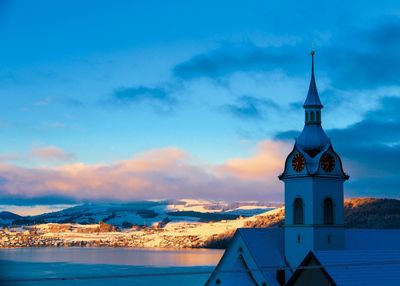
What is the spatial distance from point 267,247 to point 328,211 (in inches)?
97.9

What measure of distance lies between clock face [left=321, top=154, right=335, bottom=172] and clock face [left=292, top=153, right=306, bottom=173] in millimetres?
659

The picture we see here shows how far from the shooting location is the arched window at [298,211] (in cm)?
2538

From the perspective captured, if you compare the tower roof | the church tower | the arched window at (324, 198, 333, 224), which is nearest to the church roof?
the church tower

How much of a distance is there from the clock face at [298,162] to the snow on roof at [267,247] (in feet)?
8.14

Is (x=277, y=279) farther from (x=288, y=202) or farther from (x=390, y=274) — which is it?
(x=390, y=274)

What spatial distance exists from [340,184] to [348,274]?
23.3 feet

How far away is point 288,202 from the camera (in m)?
25.8

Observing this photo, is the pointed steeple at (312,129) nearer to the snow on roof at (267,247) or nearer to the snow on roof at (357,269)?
the snow on roof at (267,247)

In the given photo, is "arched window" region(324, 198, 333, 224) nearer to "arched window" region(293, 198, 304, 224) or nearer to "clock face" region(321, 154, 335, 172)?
"arched window" region(293, 198, 304, 224)

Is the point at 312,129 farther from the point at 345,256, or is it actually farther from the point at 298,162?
the point at 345,256

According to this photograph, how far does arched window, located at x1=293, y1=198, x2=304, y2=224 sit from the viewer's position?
25.4m

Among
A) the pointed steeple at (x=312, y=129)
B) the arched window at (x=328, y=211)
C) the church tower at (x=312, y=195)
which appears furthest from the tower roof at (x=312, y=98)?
the arched window at (x=328, y=211)

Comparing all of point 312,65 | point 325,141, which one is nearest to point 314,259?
point 325,141

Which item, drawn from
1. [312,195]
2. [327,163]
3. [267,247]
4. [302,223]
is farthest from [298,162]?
[267,247]
